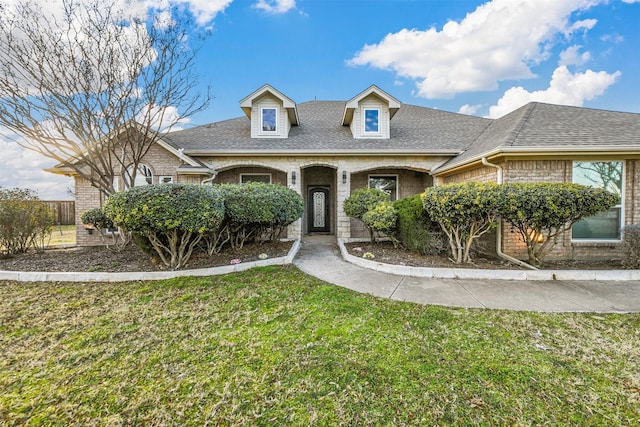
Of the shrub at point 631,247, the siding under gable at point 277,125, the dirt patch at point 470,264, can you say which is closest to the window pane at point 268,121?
the siding under gable at point 277,125

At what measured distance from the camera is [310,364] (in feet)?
8.72

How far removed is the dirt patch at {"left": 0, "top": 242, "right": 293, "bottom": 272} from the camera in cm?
612

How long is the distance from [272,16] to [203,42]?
13.3ft

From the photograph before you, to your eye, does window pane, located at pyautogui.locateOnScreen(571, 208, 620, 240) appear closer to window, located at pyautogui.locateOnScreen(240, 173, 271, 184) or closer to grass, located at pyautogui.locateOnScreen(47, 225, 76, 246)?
window, located at pyautogui.locateOnScreen(240, 173, 271, 184)

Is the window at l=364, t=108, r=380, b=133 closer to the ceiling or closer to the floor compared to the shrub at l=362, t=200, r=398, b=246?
closer to the ceiling

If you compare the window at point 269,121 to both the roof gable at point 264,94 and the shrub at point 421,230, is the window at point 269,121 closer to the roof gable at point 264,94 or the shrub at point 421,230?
the roof gable at point 264,94

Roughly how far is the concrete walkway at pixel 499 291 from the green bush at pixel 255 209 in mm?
1904

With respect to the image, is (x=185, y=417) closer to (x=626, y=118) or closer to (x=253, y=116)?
(x=253, y=116)

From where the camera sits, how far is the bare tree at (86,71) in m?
7.26

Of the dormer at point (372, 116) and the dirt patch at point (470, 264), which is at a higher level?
the dormer at point (372, 116)

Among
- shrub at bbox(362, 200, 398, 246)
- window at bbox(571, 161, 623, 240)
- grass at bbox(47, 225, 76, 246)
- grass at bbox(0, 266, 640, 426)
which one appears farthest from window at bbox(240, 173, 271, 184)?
window at bbox(571, 161, 623, 240)

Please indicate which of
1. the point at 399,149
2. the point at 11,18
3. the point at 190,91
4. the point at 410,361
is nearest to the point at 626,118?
the point at 399,149

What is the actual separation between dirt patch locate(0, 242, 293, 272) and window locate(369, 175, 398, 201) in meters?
5.19

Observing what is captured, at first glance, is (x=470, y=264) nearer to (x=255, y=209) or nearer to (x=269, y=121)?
(x=255, y=209)
